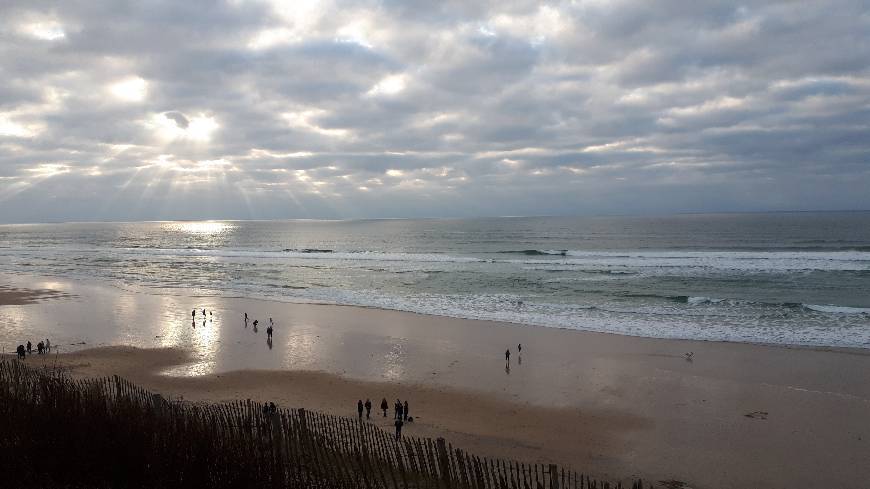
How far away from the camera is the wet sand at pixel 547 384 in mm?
13570

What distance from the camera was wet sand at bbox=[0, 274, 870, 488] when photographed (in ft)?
44.5

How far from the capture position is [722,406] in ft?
55.3

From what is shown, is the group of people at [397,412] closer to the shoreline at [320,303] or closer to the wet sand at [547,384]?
the wet sand at [547,384]

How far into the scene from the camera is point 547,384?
19531 mm

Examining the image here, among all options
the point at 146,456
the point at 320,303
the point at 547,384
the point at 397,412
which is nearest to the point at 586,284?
the point at 320,303

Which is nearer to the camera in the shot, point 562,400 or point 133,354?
point 562,400

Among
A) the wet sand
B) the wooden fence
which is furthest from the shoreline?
the wooden fence

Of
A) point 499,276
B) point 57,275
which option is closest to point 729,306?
point 499,276

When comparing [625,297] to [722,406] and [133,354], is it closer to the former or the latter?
[722,406]

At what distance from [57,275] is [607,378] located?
5701 centimetres

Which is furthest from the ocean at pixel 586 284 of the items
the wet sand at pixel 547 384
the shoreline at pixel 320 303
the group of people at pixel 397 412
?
the group of people at pixel 397 412

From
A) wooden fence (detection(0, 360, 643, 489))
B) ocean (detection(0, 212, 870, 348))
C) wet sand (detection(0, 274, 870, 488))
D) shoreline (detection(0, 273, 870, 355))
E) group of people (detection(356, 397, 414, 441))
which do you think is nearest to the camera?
wooden fence (detection(0, 360, 643, 489))

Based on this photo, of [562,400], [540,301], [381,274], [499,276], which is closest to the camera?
[562,400]

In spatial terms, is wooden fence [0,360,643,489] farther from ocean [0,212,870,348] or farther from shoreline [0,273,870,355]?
ocean [0,212,870,348]
